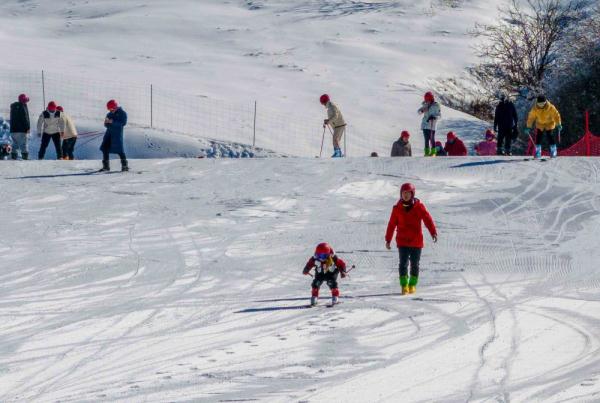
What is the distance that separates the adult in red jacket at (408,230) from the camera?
46.2ft

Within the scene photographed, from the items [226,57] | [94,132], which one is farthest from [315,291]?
[226,57]

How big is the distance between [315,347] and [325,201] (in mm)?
9871

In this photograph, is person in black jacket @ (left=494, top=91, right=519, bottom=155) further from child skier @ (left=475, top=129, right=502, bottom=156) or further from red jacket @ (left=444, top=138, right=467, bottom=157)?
child skier @ (left=475, top=129, right=502, bottom=156)

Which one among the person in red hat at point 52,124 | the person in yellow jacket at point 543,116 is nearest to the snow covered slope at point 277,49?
the person in red hat at point 52,124

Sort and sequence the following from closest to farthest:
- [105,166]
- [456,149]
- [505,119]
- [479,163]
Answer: [105,166]
[479,163]
[505,119]
[456,149]

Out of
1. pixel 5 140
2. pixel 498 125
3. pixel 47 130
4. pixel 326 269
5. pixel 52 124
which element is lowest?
pixel 326 269

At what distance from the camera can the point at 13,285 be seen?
14508 mm

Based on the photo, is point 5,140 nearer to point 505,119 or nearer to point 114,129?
point 114,129

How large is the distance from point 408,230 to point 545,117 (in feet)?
31.4

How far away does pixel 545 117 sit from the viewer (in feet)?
75.2

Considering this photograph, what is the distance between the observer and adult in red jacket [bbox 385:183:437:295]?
1409cm

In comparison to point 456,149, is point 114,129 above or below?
above

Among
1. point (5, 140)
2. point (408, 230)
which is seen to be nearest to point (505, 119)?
point (408, 230)

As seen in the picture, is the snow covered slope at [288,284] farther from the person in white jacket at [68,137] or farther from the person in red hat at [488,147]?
the person in red hat at [488,147]
